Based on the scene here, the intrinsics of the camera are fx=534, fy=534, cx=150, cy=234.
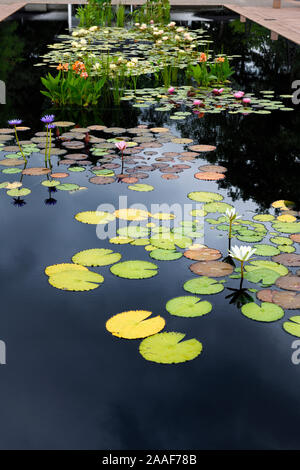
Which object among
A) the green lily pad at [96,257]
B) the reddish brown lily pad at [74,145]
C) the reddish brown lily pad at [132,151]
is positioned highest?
the reddish brown lily pad at [74,145]

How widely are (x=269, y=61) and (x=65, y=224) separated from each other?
221 inches

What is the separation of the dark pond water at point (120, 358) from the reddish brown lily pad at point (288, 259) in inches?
9.4

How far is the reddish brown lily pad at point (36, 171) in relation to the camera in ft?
11.3

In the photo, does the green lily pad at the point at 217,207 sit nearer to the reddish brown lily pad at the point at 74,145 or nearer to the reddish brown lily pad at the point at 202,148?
the reddish brown lily pad at the point at 202,148

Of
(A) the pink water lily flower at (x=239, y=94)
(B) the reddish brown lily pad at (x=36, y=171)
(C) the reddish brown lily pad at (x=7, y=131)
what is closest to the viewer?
(B) the reddish brown lily pad at (x=36, y=171)

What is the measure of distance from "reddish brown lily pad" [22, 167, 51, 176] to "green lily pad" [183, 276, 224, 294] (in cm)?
159

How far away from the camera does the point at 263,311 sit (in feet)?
6.75

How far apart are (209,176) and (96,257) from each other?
1.25 metres

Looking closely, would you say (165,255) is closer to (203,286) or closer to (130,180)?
(203,286)

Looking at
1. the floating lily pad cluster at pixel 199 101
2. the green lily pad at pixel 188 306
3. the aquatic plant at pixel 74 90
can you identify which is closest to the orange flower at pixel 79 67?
the aquatic plant at pixel 74 90

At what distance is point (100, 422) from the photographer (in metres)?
1.57

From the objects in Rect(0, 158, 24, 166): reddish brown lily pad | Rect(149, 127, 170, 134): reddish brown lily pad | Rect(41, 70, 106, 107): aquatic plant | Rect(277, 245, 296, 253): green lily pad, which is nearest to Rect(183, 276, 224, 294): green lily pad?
Rect(277, 245, 296, 253): green lily pad

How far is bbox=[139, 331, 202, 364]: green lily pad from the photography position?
1813 millimetres
